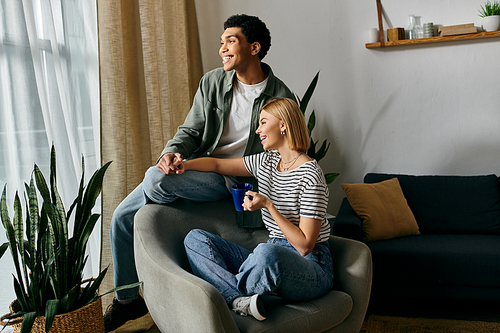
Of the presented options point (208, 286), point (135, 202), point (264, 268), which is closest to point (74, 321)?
point (135, 202)

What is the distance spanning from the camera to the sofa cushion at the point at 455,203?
8.46 ft

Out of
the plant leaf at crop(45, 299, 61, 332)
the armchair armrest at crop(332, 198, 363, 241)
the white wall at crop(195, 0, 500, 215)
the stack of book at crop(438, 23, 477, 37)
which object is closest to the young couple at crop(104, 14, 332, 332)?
the plant leaf at crop(45, 299, 61, 332)

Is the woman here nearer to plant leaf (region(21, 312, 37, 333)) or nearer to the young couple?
the young couple

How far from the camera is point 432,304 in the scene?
7.80ft

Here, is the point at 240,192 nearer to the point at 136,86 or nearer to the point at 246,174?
the point at 246,174

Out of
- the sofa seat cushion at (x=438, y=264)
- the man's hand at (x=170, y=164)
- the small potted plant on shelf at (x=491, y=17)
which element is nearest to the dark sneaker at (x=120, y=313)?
the man's hand at (x=170, y=164)

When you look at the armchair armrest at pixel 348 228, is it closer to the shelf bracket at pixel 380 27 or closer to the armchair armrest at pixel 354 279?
the armchair armrest at pixel 354 279

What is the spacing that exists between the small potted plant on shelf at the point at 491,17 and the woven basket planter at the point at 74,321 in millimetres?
2820

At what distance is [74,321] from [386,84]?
2.50 meters

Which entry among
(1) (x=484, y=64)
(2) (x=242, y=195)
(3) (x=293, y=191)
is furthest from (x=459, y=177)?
(2) (x=242, y=195)

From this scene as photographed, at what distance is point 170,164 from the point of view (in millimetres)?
1746

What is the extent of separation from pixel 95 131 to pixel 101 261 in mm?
693

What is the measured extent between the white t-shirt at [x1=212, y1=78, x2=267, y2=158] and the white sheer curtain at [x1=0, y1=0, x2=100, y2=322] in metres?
0.71

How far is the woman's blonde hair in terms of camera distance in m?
1.66
